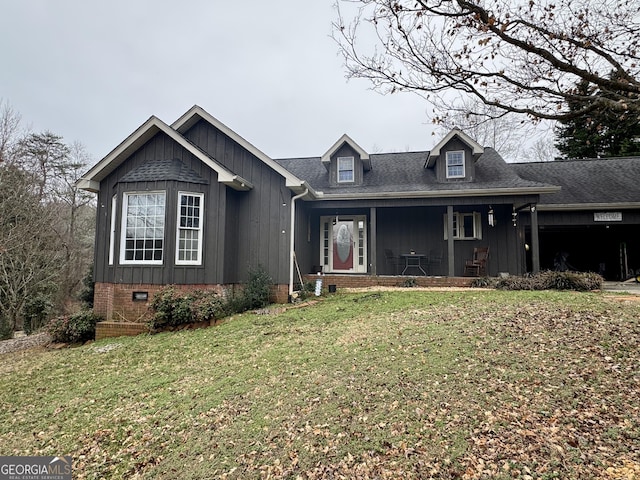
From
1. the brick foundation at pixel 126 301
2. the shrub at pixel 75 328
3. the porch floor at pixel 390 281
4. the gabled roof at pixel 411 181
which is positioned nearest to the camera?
the shrub at pixel 75 328

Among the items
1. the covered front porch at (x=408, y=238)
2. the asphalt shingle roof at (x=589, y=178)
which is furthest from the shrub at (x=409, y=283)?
the asphalt shingle roof at (x=589, y=178)

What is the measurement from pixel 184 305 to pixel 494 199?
393 inches

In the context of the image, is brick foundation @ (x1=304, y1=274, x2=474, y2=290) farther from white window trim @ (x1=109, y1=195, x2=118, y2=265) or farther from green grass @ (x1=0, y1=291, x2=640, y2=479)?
white window trim @ (x1=109, y1=195, x2=118, y2=265)

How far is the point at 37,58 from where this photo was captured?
1608 centimetres

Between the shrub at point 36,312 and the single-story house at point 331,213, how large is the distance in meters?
7.39

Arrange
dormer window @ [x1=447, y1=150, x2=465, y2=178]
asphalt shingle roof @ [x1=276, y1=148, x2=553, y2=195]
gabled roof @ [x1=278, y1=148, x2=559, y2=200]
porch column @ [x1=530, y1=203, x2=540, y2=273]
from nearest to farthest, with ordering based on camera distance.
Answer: porch column @ [x1=530, y1=203, x2=540, y2=273]
gabled roof @ [x1=278, y1=148, x2=559, y2=200]
asphalt shingle roof @ [x1=276, y1=148, x2=553, y2=195]
dormer window @ [x1=447, y1=150, x2=465, y2=178]

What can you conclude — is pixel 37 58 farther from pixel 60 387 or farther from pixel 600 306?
pixel 600 306

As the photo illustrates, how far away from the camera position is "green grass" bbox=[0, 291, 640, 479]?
289cm

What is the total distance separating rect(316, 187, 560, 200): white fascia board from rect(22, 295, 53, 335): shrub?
12329mm

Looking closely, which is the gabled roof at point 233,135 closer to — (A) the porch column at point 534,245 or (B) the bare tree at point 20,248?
(A) the porch column at point 534,245

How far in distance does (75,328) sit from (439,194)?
11.1m

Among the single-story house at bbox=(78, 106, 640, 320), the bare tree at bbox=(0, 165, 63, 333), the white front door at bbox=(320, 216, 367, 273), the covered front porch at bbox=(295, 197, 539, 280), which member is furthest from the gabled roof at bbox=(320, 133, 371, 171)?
the bare tree at bbox=(0, 165, 63, 333)

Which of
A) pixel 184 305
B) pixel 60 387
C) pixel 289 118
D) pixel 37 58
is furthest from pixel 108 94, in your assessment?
pixel 60 387

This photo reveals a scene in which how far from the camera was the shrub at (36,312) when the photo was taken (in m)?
14.3
